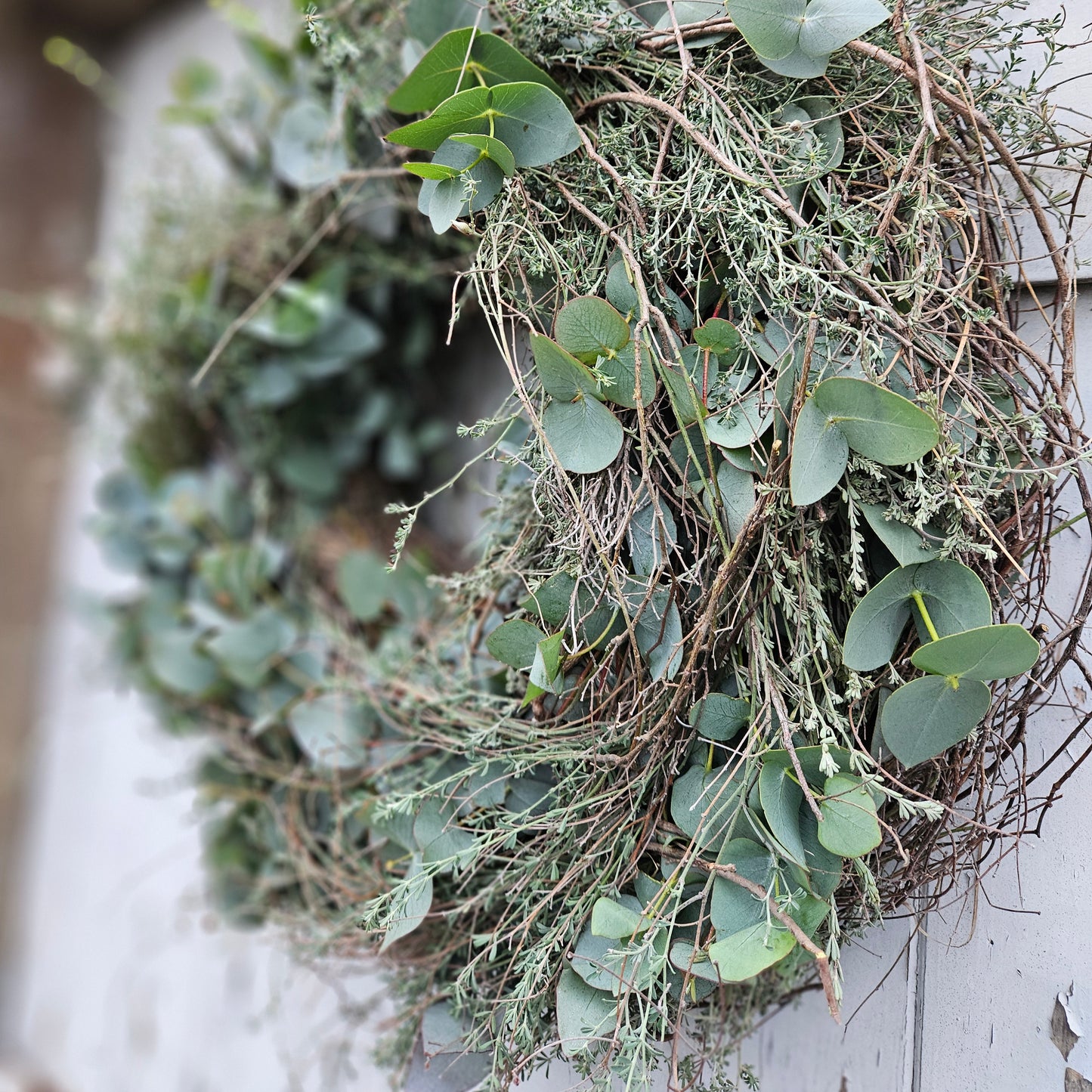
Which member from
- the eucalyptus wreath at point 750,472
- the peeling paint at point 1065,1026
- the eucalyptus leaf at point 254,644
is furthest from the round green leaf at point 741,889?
the eucalyptus leaf at point 254,644

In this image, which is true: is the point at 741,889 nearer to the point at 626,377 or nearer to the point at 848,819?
the point at 848,819

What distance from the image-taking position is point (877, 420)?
0.37 metres

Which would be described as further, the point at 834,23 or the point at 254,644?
the point at 254,644

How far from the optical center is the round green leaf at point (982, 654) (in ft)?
1.17

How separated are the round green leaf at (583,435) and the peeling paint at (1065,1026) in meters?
0.39

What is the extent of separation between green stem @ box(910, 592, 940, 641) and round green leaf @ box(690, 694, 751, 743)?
3.6 inches

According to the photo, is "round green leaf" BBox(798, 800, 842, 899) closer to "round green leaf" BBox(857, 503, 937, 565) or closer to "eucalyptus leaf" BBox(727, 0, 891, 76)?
"round green leaf" BBox(857, 503, 937, 565)

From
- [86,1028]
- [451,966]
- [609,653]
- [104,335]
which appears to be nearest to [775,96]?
[609,653]

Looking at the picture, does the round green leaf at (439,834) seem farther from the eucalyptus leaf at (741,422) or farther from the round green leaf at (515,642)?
the eucalyptus leaf at (741,422)

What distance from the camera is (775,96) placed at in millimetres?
437

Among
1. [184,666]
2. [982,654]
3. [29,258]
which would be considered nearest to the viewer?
[982,654]

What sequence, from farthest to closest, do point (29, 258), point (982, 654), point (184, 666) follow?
point (29, 258) < point (184, 666) < point (982, 654)

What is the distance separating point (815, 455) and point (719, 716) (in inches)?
5.4

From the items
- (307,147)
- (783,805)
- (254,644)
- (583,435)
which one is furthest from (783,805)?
(307,147)
